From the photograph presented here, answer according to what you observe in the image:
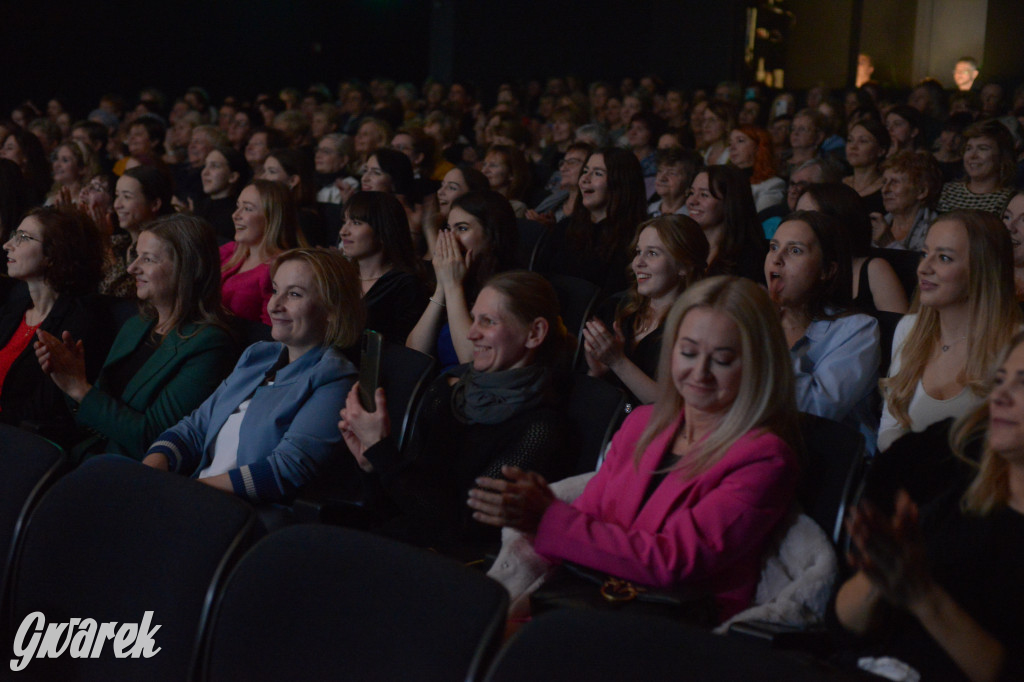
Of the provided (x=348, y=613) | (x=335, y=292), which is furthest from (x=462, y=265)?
(x=348, y=613)

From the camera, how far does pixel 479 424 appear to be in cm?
249

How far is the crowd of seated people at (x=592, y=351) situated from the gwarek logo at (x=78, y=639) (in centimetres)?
64

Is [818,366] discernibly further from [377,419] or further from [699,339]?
[377,419]

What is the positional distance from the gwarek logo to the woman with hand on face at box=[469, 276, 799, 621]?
642mm

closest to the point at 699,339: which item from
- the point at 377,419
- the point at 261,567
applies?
the point at 377,419

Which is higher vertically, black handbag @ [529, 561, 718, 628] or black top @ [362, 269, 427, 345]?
black top @ [362, 269, 427, 345]

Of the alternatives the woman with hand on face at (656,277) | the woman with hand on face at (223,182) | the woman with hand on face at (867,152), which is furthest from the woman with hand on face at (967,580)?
the woman with hand on face at (223,182)

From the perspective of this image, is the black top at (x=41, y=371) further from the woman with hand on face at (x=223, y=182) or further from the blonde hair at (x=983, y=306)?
the blonde hair at (x=983, y=306)

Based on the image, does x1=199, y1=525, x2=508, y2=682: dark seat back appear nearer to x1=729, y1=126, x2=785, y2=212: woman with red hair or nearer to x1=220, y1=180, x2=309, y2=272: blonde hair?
x1=220, y1=180, x2=309, y2=272: blonde hair

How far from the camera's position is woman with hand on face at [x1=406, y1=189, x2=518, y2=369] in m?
3.43

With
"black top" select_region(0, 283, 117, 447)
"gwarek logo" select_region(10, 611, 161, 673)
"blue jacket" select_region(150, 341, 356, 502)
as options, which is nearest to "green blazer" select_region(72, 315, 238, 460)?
"blue jacket" select_region(150, 341, 356, 502)

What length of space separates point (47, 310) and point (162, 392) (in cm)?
79

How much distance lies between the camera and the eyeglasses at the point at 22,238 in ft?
10.9

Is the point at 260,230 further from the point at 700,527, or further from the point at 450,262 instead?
the point at 700,527
